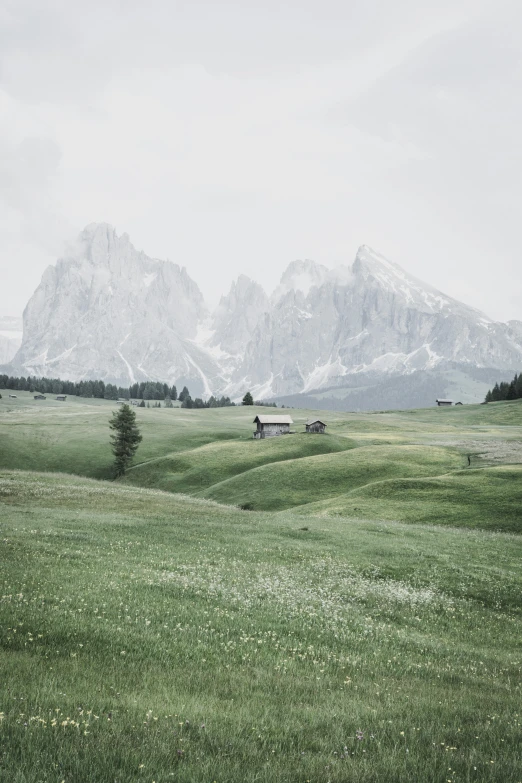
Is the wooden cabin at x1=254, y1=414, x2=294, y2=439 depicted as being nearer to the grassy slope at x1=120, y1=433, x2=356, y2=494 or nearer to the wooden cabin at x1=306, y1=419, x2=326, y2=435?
the wooden cabin at x1=306, y1=419, x2=326, y2=435

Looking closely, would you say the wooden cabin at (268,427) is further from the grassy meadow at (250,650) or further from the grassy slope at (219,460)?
the grassy meadow at (250,650)

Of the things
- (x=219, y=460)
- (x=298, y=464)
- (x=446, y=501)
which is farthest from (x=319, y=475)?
(x=219, y=460)

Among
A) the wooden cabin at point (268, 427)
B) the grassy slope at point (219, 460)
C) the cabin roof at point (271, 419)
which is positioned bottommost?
the grassy slope at point (219, 460)

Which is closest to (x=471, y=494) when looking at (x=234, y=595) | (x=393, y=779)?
(x=234, y=595)

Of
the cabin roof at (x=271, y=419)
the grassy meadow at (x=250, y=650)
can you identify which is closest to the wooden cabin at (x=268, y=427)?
the cabin roof at (x=271, y=419)

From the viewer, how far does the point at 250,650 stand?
39.8 feet

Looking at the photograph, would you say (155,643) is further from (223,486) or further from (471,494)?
(223,486)

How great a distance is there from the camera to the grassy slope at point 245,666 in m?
6.64

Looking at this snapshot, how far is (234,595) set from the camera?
17453 mm

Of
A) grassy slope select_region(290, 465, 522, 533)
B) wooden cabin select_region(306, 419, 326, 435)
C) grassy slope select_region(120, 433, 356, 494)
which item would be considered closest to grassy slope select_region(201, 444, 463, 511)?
grassy slope select_region(290, 465, 522, 533)

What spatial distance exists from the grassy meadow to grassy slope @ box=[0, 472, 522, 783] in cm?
5

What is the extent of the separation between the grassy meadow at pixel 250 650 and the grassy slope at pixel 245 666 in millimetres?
47

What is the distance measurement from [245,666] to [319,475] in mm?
71828

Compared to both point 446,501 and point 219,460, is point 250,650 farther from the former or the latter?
point 219,460
